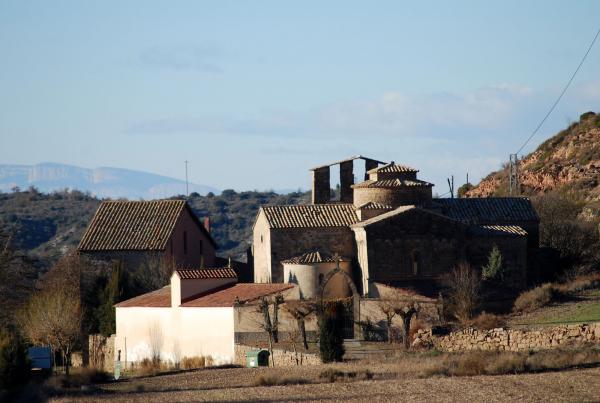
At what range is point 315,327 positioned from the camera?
4959 cm

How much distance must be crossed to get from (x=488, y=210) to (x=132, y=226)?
17022 mm

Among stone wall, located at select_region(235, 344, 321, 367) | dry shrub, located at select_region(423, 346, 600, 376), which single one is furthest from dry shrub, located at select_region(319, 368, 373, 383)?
stone wall, located at select_region(235, 344, 321, 367)

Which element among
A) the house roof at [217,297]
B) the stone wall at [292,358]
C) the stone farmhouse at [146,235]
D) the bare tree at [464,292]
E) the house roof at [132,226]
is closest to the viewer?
the stone wall at [292,358]

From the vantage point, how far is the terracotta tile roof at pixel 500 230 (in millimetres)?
55125

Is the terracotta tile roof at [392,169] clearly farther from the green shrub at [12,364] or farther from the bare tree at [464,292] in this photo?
the green shrub at [12,364]

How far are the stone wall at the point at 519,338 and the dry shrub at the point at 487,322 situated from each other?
7.88ft

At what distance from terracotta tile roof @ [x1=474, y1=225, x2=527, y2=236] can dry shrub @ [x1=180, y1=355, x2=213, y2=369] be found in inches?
510

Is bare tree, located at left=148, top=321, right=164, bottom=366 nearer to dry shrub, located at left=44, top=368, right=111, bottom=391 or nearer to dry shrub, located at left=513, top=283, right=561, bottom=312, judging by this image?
dry shrub, located at left=44, top=368, right=111, bottom=391

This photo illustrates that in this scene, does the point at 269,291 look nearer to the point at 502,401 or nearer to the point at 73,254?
the point at 73,254

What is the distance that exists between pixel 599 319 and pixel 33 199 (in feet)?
384

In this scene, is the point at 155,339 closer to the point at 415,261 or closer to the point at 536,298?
the point at 415,261

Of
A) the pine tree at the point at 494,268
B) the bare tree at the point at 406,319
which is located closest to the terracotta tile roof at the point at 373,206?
the pine tree at the point at 494,268

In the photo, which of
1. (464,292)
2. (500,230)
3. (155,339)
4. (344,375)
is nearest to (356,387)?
(344,375)

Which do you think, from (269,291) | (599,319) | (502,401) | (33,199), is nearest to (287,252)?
(269,291)
